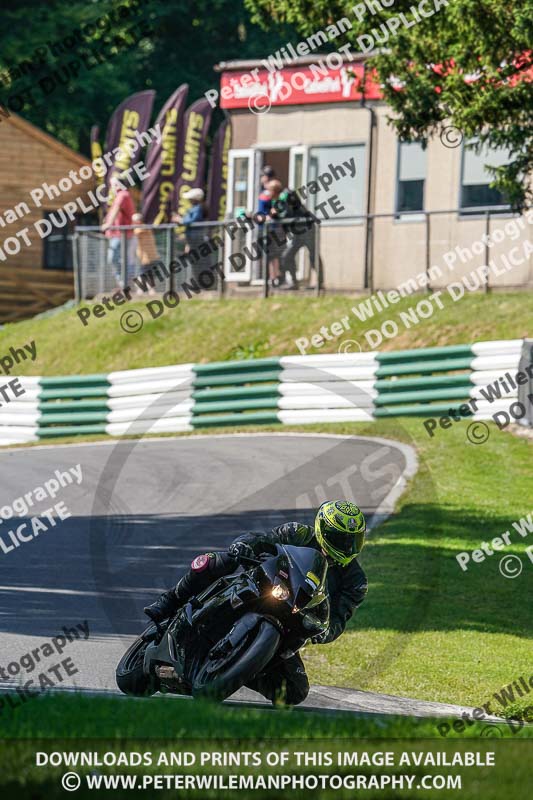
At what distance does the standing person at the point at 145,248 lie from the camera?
2680cm

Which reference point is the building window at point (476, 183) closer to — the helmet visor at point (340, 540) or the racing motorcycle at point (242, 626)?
the helmet visor at point (340, 540)

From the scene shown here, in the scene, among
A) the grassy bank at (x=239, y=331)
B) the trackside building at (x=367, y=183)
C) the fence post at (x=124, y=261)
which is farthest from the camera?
the fence post at (x=124, y=261)

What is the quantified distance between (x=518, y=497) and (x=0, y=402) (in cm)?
1077

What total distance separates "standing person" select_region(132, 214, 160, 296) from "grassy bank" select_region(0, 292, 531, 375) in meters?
1.08

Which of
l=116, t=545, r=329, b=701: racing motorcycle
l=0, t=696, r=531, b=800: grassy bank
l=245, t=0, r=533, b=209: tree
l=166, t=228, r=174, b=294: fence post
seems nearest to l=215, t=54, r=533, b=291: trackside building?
l=166, t=228, r=174, b=294: fence post

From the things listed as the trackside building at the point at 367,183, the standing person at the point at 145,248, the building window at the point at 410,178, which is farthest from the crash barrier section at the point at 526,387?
the standing person at the point at 145,248

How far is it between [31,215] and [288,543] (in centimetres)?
3070

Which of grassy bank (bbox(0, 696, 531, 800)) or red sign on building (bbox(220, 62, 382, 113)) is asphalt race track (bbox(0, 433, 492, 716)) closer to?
grassy bank (bbox(0, 696, 531, 800))

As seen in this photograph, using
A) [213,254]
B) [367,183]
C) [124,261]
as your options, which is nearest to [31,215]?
[124,261]

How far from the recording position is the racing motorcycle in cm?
722

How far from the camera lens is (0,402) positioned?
2345 centimetres

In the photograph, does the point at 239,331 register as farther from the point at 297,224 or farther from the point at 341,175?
the point at 341,175

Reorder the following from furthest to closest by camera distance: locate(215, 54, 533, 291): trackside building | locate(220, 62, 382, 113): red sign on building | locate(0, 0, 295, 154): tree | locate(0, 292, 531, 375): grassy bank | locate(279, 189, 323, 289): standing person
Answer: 1. locate(0, 0, 295, 154): tree
2. locate(220, 62, 382, 113): red sign on building
3. locate(279, 189, 323, 289): standing person
4. locate(215, 54, 533, 291): trackside building
5. locate(0, 292, 531, 375): grassy bank

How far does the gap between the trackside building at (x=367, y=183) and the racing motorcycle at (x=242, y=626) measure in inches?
652
